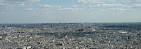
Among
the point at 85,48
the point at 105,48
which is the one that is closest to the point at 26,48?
the point at 85,48

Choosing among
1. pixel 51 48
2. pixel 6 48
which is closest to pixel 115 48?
pixel 51 48


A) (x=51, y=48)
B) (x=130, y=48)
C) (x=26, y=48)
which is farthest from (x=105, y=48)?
(x=26, y=48)

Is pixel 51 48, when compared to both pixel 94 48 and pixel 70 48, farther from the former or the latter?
pixel 94 48

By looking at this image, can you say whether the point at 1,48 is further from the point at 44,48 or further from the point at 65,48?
the point at 65,48

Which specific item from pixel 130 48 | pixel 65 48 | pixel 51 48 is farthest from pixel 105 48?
pixel 51 48

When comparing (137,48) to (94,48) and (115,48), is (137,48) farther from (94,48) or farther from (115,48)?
(94,48)

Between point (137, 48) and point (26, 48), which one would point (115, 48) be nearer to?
point (137, 48)
